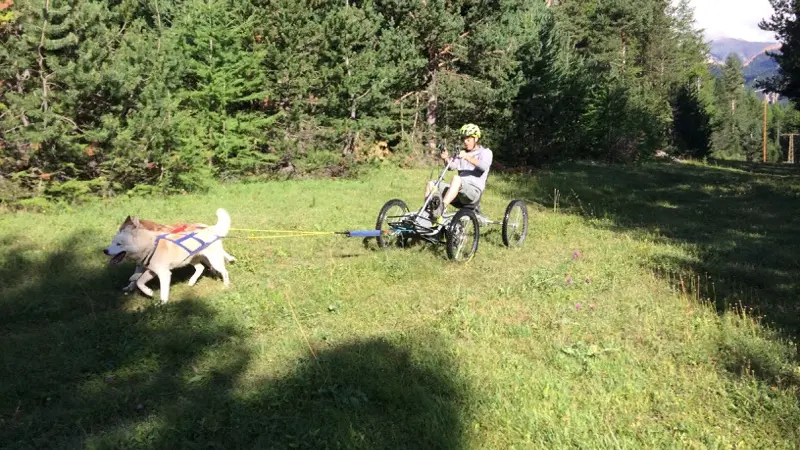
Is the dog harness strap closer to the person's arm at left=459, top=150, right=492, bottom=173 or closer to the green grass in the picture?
the green grass

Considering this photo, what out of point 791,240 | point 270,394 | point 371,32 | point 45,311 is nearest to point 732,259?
point 791,240

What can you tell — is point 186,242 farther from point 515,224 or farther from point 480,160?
point 515,224

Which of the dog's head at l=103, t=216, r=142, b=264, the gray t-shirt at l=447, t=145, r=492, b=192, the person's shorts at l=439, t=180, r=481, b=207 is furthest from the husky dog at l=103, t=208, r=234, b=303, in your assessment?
the gray t-shirt at l=447, t=145, r=492, b=192

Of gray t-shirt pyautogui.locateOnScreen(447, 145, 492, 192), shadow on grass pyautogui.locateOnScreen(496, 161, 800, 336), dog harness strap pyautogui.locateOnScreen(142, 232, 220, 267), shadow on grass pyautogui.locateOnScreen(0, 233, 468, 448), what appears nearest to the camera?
shadow on grass pyautogui.locateOnScreen(0, 233, 468, 448)

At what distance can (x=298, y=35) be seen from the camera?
54.4ft

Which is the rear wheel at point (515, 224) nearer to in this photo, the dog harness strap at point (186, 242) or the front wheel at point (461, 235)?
the front wheel at point (461, 235)

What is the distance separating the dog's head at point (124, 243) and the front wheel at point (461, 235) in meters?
4.00

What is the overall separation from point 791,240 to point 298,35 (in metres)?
14.2

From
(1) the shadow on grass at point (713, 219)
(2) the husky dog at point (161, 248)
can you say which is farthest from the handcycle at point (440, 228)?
Answer: (1) the shadow on grass at point (713, 219)

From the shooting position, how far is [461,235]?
24.6 ft

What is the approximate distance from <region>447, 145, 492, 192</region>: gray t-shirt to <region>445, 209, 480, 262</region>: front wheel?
0.77m

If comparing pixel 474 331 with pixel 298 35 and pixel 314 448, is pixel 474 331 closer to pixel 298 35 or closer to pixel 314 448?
pixel 314 448

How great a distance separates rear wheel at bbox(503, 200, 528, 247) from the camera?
8461mm

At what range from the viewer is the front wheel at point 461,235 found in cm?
734
